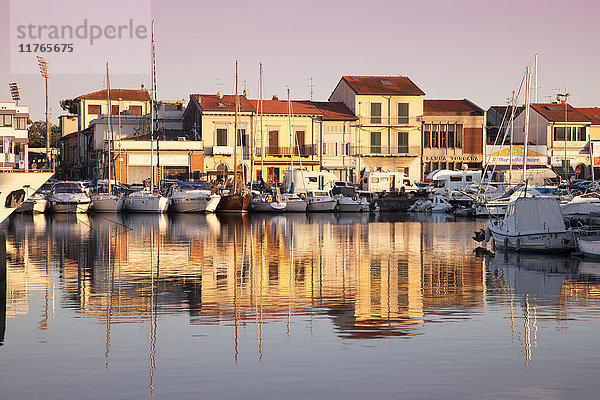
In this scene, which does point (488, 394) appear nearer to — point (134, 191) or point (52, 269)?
point (52, 269)

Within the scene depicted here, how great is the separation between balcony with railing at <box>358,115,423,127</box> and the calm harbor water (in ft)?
159

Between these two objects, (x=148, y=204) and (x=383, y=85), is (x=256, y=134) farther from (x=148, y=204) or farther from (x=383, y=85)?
(x=148, y=204)

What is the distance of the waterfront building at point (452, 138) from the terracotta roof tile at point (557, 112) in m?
7.24

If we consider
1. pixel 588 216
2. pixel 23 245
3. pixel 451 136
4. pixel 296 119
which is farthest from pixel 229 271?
pixel 451 136

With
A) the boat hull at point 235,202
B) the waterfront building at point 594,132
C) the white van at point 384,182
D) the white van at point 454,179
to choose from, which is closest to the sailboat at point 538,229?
the boat hull at point 235,202

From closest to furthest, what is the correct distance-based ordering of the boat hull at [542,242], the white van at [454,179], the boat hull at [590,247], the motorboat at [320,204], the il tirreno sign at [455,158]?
1. the boat hull at [590,247]
2. the boat hull at [542,242]
3. the motorboat at [320,204]
4. the white van at [454,179]
5. the il tirreno sign at [455,158]

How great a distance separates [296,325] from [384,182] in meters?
55.6

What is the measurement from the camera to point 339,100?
8262cm

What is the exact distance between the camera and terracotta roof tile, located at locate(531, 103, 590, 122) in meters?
79.7

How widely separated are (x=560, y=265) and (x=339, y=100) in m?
59.0

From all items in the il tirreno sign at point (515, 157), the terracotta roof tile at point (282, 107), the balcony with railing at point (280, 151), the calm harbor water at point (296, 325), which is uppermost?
the terracotta roof tile at point (282, 107)

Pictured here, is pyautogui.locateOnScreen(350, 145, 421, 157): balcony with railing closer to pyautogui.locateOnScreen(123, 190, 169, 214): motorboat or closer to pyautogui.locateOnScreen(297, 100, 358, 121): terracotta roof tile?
pyautogui.locateOnScreen(297, 100, 358, 121): terracotta roof tile

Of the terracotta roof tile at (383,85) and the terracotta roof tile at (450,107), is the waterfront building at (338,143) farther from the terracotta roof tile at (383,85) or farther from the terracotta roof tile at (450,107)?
the terracotta roof tile at (450,107)

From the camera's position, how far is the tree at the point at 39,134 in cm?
10181
